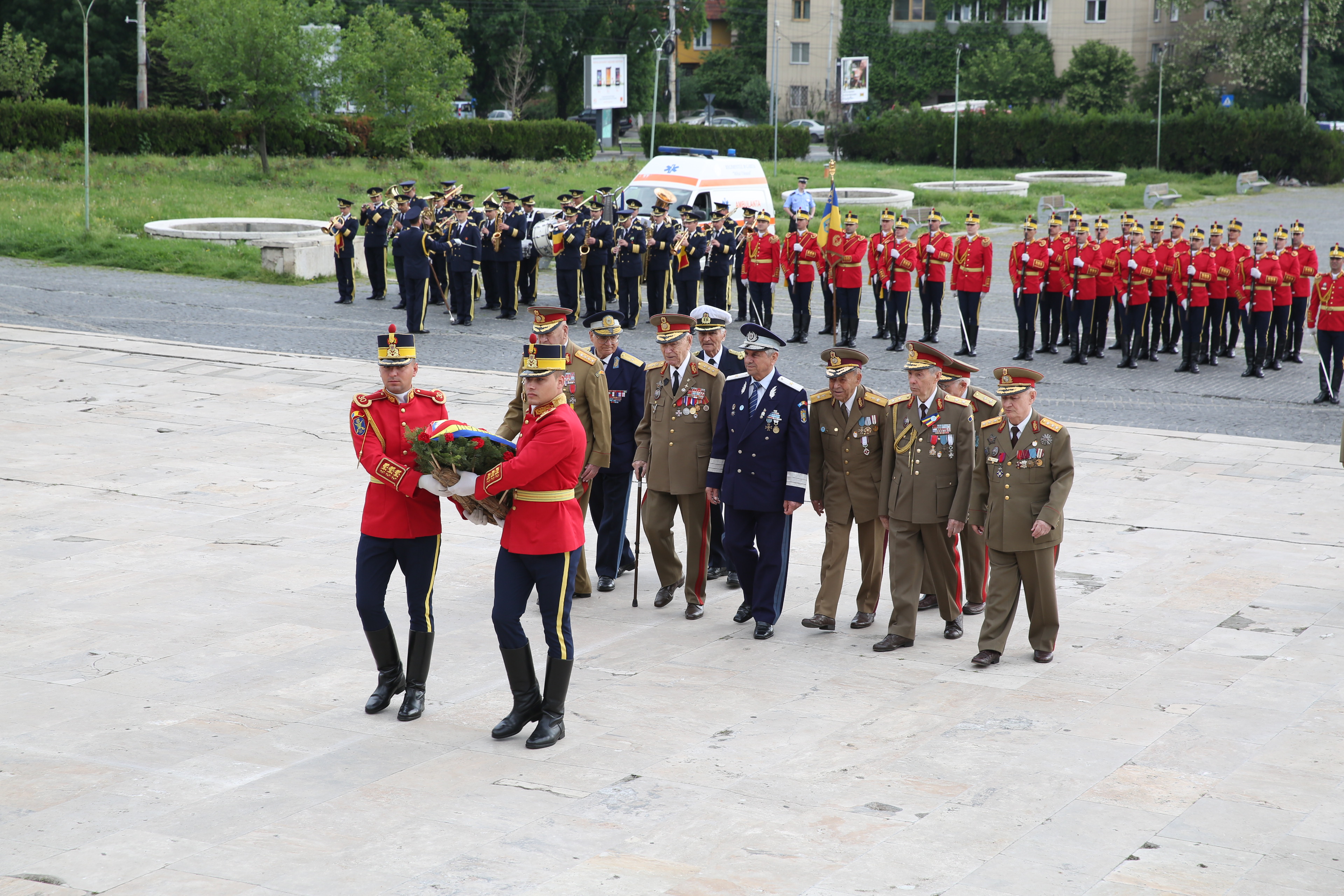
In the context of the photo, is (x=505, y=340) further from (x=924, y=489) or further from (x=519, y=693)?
(x=519, y=693)

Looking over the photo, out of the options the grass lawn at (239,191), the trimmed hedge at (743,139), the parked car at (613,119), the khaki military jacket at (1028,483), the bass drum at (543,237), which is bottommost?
the khaki military jacket at (1028,483)

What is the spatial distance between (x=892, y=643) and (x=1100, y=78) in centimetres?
5910

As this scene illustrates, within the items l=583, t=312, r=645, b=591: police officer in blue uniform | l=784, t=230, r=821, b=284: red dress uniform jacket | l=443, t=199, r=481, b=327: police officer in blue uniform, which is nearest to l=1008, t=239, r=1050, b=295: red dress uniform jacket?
l=784, t=230, r=821, b=284: red dress uniform jacket

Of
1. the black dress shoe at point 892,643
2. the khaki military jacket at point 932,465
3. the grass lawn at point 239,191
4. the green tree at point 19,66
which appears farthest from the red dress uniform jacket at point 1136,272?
the green tree at point 19,66

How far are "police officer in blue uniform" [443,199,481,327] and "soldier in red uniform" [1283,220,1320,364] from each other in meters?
11.1

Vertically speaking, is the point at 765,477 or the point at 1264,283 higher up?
the point at 1264,283

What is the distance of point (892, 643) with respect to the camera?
8008 millimetres

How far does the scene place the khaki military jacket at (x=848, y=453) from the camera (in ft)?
27.4

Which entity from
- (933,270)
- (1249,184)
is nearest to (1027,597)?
(933,270)

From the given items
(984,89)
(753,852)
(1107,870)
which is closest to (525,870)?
(753,852)

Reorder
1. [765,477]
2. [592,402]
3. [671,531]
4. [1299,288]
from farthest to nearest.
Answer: [1299,288] < [671,531] < [592,402] < [765,477]

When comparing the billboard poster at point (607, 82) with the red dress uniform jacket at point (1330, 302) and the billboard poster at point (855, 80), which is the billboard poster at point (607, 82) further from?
the red dress uniform jacket at point (1330, 302)

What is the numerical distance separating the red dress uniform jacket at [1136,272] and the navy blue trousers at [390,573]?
527 inches

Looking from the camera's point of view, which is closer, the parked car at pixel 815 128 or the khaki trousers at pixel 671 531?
the khaki trousers at pixel 671 531
